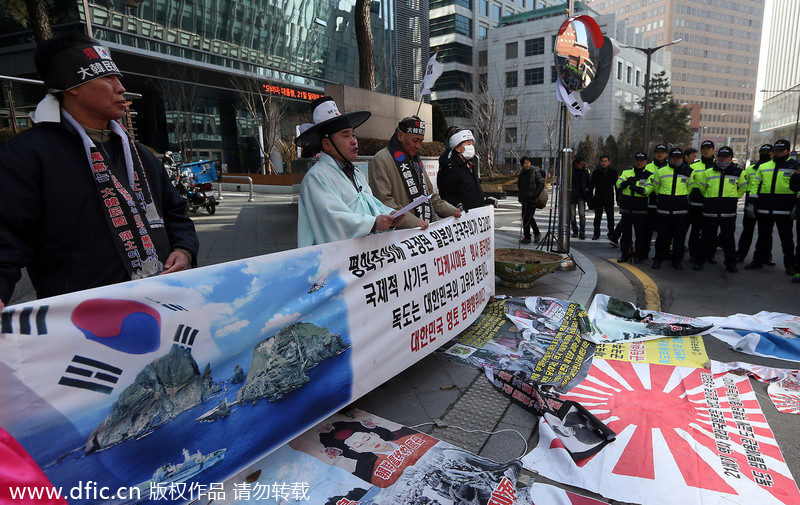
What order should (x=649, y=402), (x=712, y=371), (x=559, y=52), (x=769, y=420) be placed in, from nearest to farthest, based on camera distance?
(x=769, y=420) → (x=649, y=402) → (x=712, y=371) → (x=559, y=52)

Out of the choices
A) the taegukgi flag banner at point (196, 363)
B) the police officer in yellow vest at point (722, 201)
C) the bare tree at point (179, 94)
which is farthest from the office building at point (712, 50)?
the taegukgi flag banner at point (196, 363)

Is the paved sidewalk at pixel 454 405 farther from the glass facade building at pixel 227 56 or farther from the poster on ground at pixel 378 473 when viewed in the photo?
the glass facade building at pixel 227 56

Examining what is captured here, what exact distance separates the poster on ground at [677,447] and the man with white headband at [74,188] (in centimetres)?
237

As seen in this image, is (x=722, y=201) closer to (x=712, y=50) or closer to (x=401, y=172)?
(x=401, y=172)

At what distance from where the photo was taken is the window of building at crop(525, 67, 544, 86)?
55.2 meters

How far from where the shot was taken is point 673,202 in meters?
7.25

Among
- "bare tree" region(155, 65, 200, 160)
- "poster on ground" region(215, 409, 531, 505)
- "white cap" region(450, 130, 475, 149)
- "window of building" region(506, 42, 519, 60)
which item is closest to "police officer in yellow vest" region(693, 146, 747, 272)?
"white cap" region(450, 130, 475, 149)

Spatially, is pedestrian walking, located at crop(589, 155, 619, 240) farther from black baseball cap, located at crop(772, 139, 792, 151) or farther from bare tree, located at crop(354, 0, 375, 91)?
bare tree, located at crop(354, 0, 375, 91)

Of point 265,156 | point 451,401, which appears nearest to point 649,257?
point 451,401

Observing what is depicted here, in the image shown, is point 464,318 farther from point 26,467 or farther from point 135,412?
point 26,467

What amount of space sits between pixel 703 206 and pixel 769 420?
554 centimetres

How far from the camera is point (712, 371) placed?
137 inches

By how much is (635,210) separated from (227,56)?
33107mm

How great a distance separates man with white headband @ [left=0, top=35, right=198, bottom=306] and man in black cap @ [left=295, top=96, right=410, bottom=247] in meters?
1.02
